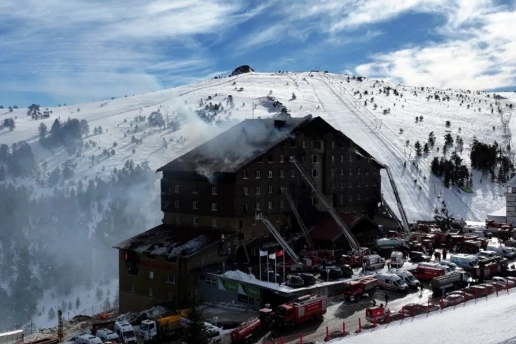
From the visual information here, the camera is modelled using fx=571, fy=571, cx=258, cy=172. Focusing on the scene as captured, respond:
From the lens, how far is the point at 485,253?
154ft

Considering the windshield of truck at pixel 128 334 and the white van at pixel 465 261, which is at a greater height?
the white van at pixel 465 261

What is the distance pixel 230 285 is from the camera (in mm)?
39812

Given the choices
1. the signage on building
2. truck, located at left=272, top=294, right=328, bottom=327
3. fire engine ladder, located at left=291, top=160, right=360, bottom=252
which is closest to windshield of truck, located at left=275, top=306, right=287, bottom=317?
truck, located at left=272, top=294, right=328, bottom=327

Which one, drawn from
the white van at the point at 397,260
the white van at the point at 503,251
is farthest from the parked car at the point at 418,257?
the white van at the point at 503,251

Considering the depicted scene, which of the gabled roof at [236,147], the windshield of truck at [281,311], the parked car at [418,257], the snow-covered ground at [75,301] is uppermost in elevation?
the gabled roof at [236,147]

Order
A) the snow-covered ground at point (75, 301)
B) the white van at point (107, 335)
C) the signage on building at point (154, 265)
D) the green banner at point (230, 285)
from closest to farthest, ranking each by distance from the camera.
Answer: the white van at point (107, 335), the green banner at point (230, 285), the signage on building at point (154, 265), the snow-covered ground at point (75, 301)

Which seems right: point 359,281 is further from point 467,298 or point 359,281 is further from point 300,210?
point 300,210

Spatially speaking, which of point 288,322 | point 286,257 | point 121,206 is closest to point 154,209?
point 121,206

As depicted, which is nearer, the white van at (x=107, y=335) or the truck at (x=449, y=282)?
the white van at (x=107, y=335)

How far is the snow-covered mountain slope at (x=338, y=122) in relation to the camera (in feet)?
299

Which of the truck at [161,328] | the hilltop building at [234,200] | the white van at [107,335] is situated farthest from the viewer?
the hilltop building at [234,200]

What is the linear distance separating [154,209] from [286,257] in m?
47.4

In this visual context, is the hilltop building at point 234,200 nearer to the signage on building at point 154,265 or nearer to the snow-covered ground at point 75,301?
the signage on building at point 154,265

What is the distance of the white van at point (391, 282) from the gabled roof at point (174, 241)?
12905 mm
